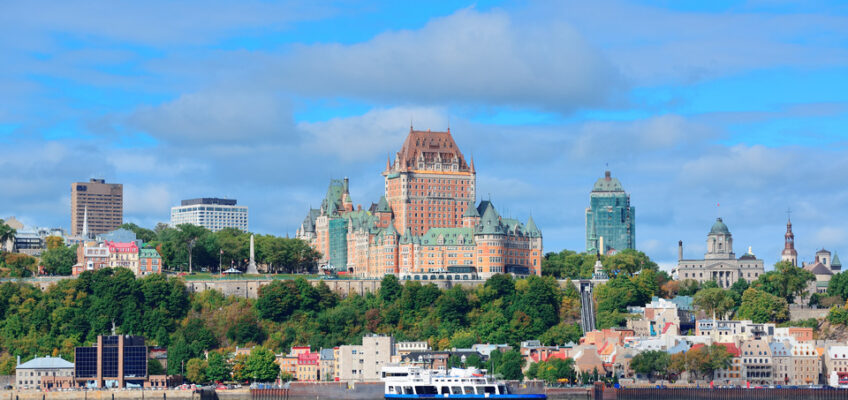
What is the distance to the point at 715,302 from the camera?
19088 centimetres

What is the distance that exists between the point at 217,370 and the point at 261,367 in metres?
4.53

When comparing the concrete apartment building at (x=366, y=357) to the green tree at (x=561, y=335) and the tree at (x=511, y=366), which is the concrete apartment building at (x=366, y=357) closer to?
the tree at (x=511, y=366)

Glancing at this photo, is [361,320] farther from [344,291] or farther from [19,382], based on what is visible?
[19,382]

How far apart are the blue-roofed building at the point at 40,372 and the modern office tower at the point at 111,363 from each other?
170 centimetres

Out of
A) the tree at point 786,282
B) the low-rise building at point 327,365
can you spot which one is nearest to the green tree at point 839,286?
the tree at point 786,282

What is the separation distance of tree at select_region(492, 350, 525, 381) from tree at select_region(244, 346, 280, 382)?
76.8 ft

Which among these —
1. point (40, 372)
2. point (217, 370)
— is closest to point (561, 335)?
point (217, 370)

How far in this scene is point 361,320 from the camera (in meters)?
184

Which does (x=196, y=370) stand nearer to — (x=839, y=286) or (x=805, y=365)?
(x=805, y=365)

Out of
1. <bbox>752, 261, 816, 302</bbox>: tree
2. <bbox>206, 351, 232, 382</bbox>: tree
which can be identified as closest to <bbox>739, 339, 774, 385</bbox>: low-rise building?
<bbox>752, 261, 816, 302</bbox>: tree

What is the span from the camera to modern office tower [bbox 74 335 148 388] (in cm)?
16250

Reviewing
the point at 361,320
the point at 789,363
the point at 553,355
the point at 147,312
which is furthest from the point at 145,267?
the point at 789,363

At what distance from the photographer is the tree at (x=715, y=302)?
624 feet

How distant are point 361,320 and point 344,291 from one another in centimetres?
869
